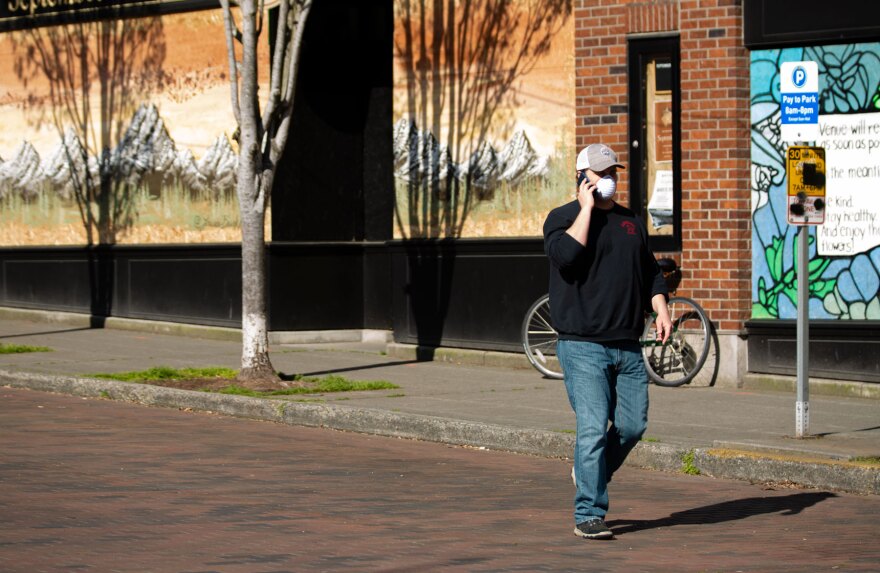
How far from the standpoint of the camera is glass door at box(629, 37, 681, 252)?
14.4 meters

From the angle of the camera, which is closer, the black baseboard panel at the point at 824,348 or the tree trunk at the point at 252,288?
the black baseboard panel at the point at 824,348

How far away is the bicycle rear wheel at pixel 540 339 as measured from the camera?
48.8 feet

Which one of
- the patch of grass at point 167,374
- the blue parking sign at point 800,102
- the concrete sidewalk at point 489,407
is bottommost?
the concrete sidewalk at point 489,407

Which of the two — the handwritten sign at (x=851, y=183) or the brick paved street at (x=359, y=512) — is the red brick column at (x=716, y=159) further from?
the brick paved street at (x=359, y=512)

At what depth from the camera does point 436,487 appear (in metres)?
9.20

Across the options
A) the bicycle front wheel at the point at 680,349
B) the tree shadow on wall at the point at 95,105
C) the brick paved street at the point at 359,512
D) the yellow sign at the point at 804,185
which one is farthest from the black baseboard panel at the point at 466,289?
the yellow sign at the point at 804,185

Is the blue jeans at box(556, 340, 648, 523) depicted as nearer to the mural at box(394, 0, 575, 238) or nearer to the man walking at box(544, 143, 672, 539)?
the man walking at box(544, 143, 672, 539)

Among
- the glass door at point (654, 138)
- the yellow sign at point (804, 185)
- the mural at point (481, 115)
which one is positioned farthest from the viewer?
the mural at point (481, 115)

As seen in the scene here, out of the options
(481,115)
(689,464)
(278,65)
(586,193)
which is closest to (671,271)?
(481,115)

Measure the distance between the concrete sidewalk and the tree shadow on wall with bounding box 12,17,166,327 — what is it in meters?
2.35

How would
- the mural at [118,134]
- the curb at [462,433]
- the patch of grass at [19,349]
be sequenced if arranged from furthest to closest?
the mural at [118,134], the patch of grass at [19,349], the curb at [462,433]

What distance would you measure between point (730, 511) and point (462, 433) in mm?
2915

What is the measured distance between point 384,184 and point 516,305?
315 cm

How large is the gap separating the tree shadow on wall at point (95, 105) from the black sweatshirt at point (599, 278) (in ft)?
41.3
